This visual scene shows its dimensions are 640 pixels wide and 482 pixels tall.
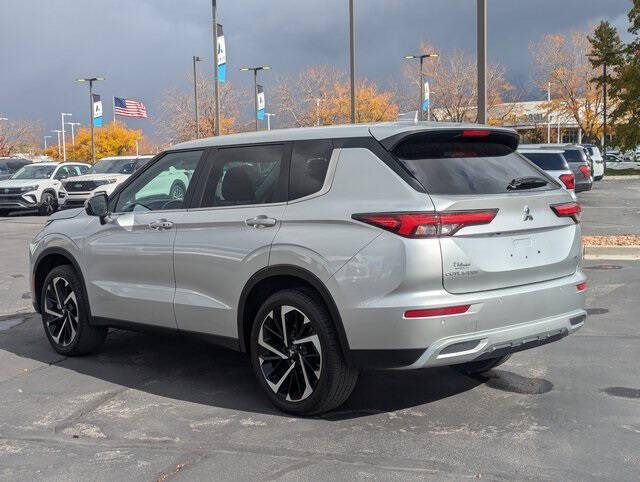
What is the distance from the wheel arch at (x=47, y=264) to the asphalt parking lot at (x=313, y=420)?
1.82 feet

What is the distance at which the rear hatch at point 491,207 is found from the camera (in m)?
4.46

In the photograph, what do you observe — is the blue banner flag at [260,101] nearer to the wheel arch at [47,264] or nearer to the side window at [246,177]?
the wheel arch at [47,264]

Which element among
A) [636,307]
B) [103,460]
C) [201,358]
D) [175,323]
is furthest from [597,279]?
[103,460]

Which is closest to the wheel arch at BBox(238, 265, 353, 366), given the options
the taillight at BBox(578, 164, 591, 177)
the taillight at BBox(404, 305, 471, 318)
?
the taillight at BBox(404, 305, 471, 318)

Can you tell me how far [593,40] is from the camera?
56344mm

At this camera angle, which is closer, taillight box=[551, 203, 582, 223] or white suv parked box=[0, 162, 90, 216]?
taillight box=[551, 203, 582, 223]

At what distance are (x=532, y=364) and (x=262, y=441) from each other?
250cm

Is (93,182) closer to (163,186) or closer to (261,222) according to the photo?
(163,186)

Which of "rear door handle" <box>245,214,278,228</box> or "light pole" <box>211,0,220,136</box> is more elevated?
"light pole" <box>211,0,220,136</box>

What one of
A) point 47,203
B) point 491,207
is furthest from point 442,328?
point 47,203

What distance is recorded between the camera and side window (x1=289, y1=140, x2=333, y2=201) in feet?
16.1

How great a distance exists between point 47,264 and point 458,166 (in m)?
3.86

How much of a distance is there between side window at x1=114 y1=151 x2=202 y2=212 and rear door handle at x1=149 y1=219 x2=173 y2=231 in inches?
5.2

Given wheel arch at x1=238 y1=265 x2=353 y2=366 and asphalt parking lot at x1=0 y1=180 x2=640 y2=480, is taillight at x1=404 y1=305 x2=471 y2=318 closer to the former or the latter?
wheel arch at x1=238 y1=265 x2=353 y2=366
